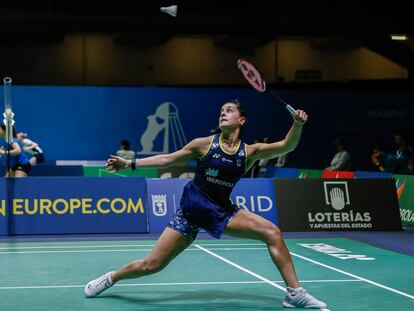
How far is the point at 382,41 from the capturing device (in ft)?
93.5

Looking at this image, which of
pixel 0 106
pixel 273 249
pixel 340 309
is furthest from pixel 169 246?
pixel 0 106

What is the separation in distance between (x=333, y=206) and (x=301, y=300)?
22.2 feet

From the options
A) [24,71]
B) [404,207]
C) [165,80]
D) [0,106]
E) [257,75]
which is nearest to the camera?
[257,75]

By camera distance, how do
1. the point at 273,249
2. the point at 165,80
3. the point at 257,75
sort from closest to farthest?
the point at 273,249 → the point at 257,75 → the point at 165,80

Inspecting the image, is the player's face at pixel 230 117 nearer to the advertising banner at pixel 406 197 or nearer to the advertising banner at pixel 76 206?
the advertising banner at pixel 76 206

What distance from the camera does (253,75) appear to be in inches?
299

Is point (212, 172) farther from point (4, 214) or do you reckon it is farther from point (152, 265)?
point (4, 214)

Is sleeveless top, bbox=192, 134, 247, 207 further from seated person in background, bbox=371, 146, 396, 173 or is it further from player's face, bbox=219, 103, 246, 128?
seated person in background, bbox=371, 146, 396, 173

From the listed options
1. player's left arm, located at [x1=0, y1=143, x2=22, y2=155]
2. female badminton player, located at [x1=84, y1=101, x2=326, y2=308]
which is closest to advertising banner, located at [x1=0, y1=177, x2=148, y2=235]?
player's left arm, located at [x1=0, y1=143, x2=22, y2=155]

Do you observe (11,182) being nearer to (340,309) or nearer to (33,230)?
(33,230)

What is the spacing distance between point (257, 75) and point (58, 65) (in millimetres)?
22506

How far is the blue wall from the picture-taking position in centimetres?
2202

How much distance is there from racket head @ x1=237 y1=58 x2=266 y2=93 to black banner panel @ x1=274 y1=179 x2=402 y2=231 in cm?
561

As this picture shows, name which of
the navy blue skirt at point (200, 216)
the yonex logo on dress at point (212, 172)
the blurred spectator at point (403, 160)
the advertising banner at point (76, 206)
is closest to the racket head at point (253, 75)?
the yonex logo on dress at point (212, 172)
